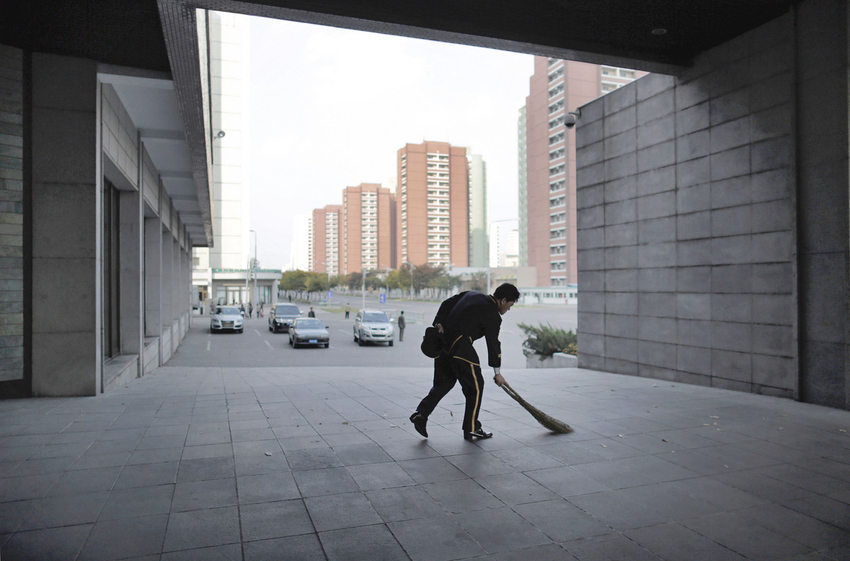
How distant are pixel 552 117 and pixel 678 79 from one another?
9503 centimetres

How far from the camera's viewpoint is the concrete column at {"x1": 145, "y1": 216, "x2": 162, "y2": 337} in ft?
53.5

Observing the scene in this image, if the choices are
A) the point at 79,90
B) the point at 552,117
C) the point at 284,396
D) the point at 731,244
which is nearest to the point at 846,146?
the point at 731,244

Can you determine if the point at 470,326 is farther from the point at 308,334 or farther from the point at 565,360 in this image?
the point at 308,334

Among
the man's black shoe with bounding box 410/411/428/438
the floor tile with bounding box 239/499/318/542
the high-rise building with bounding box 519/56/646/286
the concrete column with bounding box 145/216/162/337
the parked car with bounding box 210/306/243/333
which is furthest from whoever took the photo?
the high-rise building with bounding box 519/56/646/286

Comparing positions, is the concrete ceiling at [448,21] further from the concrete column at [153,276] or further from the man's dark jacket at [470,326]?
the concrete column at [153,276]

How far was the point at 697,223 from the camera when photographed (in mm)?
9406

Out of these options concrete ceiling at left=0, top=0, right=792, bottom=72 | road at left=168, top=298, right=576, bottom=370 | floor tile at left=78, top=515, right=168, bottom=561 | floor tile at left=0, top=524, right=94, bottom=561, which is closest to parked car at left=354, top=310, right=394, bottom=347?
road at left=168, top=298, right=576, bottom=370

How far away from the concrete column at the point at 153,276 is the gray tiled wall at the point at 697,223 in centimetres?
1203

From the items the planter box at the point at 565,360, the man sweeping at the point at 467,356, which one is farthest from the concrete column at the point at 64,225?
the planter box at the point at 565,360

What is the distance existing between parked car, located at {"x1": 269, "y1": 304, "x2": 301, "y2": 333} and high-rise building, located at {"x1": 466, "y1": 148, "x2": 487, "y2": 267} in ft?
→ 419

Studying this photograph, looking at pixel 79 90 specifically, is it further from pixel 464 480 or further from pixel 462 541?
pixel 462 541

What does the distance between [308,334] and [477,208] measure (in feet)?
474

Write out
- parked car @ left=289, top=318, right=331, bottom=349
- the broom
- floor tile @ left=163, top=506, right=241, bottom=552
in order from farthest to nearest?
parked car @ left=289, top=318, right=331, bottom=349 → the broom → floor tile @ left=163, top=506, right=241, bottom=552

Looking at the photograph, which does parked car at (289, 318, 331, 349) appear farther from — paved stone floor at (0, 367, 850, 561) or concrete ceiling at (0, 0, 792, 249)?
paved stone floor at (0, 367, 850, 561)
